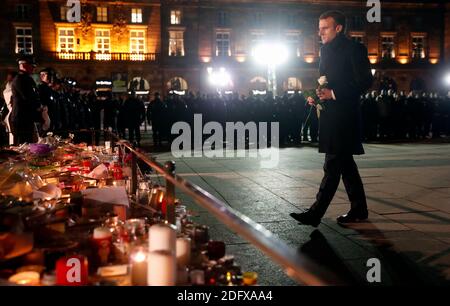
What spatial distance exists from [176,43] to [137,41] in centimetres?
385

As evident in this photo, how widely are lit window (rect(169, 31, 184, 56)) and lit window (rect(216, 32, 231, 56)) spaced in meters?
3.65

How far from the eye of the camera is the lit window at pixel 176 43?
49.8 metres

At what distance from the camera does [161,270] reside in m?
2.25

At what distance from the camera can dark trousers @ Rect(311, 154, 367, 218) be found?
17.8 feet

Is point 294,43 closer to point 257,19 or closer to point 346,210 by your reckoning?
point 257,19

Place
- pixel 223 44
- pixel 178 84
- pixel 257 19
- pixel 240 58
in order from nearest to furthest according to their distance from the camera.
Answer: pixel 178 84 → pixel 223 44 → pixel 240 58 → pixel 257 19

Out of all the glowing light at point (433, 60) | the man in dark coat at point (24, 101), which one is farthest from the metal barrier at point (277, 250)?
the glowing light at point (433, 60)

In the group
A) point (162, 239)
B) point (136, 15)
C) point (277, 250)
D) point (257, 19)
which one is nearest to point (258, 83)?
point (257, 19)

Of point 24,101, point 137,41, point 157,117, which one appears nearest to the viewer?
point 24,101

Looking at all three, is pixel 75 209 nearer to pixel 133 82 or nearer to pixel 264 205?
pixel 264 205

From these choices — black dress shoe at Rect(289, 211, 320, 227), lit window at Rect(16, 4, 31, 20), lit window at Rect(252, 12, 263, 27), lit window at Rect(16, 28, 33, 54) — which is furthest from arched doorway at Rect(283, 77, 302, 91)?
black dress shoe at Rect(289, 211, 320, 227)

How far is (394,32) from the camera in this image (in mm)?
55406

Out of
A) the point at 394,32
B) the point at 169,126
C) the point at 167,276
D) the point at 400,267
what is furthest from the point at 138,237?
the point at 394,32
